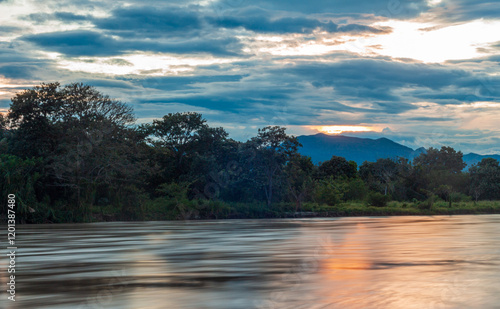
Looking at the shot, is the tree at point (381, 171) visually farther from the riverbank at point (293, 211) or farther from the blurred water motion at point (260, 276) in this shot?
the blurred water motion at point (260, 276)

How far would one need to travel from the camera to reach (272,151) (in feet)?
180

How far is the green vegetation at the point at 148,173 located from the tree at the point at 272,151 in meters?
0.10

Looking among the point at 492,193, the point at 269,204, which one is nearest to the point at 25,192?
the point at 269,204

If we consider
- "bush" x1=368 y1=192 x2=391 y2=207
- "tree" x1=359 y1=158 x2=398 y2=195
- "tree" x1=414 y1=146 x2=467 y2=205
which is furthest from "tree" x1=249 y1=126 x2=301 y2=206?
"tree" x1=359 y1=158 x2=398 y2=195

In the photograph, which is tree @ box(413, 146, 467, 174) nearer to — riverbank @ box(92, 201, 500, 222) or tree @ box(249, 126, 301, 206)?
riverbank @ box(92, 201, 500, 222)

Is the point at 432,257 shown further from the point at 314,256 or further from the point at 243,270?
the point at 243,270

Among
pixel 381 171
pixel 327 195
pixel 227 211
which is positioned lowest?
pixel 227 211

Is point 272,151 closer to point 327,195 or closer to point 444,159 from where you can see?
point 327,195

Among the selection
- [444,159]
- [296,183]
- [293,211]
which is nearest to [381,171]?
[444,159]

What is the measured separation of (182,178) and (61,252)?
3759cm

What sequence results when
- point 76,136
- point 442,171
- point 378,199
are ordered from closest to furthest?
point 76,136 → point 378,199 → point 442,171

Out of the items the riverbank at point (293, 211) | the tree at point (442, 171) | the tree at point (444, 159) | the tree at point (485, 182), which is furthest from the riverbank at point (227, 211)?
the tree at point (444, 159)

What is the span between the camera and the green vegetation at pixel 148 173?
138 ft

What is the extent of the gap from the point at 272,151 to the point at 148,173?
12.7 metres
